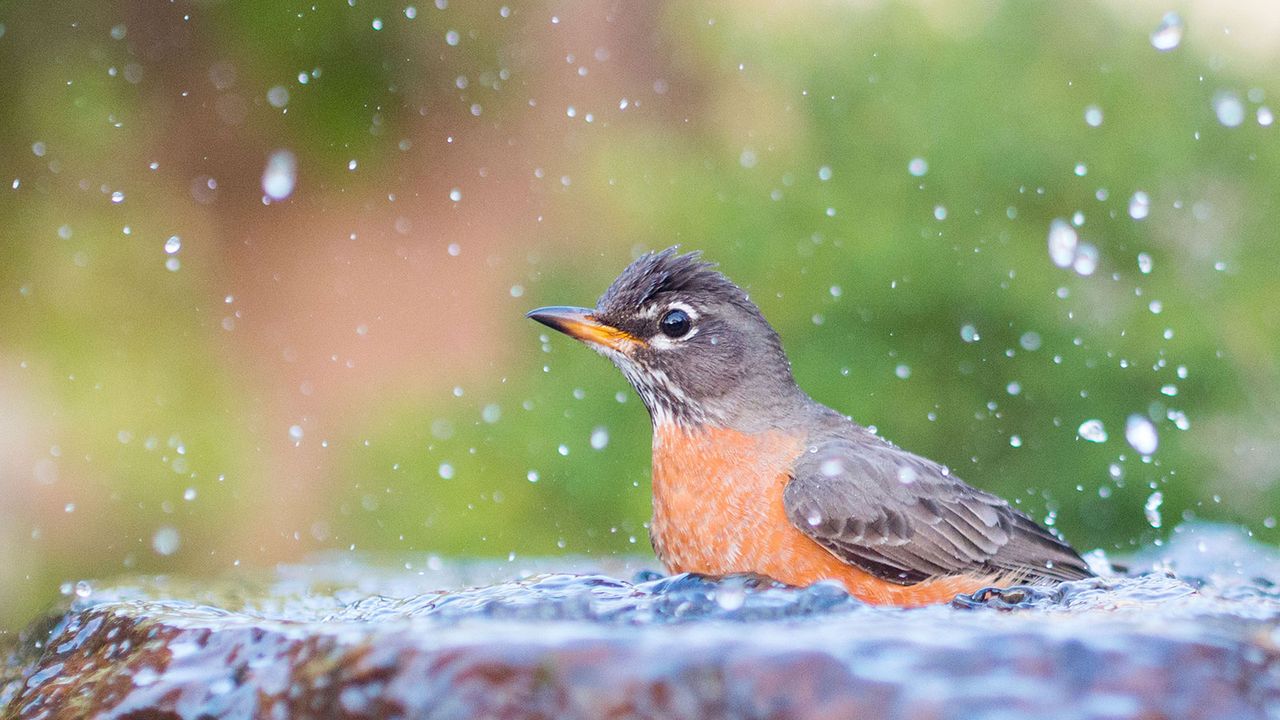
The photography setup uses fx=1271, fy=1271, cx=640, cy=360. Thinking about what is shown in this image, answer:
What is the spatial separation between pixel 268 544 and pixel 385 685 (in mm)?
8567

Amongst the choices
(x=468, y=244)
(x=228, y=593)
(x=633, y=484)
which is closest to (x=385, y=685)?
(x=228, y=593)

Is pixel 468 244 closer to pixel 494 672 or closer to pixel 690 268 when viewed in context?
pixel 690 268

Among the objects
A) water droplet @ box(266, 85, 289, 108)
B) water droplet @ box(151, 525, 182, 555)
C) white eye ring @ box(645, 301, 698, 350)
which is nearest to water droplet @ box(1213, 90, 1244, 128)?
white eye ring @ box(645, 301, 698, 350)

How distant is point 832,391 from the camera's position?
7117mm

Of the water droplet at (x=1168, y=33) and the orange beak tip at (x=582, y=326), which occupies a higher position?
the water droplet at (x=1168, y=33)

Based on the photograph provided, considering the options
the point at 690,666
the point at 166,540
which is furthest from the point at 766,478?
the point at 166,540

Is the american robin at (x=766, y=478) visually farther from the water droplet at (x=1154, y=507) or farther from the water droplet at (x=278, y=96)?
the water droplet at (x=278, y=96)

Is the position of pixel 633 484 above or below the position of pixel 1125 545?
above

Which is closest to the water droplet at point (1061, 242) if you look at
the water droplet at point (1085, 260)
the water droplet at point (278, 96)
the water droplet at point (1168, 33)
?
the water droplet at point (1085, 260)

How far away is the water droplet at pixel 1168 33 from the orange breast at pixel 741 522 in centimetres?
446

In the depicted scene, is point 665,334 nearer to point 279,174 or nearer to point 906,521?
point 906,521

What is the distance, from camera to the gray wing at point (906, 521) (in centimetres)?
347

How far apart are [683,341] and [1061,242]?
152 inches

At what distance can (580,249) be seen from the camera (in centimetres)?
841
